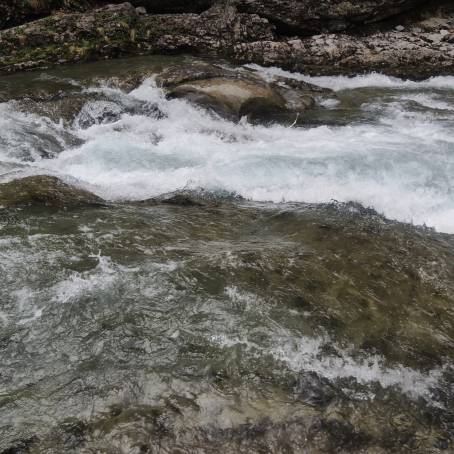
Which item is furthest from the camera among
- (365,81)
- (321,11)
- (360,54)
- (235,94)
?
(321,11)

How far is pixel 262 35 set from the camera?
13.9m

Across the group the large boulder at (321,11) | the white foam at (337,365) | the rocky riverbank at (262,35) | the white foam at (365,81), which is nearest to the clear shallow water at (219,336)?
the white foam at (337,365)

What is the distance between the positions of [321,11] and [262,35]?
1823mm

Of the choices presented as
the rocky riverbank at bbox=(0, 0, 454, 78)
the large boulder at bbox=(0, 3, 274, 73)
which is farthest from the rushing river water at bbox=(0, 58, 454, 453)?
the rocky riverbank at bbox=(0, 0, 454, 78)

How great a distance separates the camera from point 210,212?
19.4 feet

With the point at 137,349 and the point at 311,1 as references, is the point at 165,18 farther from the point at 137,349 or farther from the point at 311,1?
the point at 137,349

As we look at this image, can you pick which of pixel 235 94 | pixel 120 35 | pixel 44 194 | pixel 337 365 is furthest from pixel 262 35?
pixel 337 365

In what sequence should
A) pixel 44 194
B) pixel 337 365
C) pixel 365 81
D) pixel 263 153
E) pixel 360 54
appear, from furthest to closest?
pixel 360 54 < pixel 365 81 < pixel 263 153 < pixel 44 194 < pixel 337 365

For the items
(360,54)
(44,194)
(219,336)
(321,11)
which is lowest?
(219,336)

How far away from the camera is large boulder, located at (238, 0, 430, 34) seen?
13.8 metres

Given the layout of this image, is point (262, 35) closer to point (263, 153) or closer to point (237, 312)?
point (263, 153)

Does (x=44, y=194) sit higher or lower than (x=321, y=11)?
lower

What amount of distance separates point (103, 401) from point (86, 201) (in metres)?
3.11

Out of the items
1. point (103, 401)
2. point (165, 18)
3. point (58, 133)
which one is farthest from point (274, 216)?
point (165, 18)
